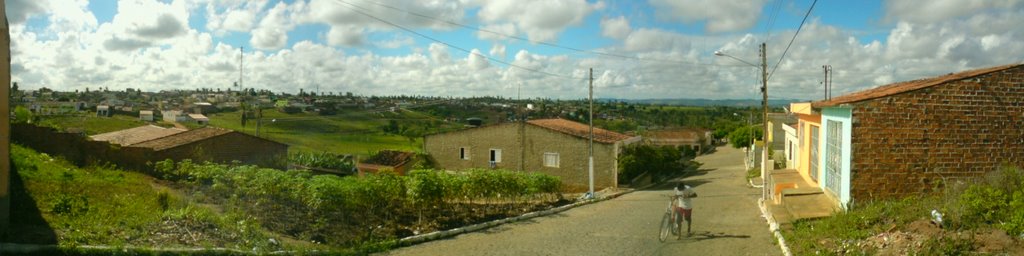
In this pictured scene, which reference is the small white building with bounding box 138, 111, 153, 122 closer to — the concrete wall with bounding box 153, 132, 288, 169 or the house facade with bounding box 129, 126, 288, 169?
the house facade with bounding box 129, 126, 288, 169

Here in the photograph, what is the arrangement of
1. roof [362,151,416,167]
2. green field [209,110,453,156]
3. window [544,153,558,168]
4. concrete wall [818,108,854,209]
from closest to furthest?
concrete wall [818,108,854,209] → window [544,153,558,168] → roof [362,151,416,167] → green field [209,110,453,156]

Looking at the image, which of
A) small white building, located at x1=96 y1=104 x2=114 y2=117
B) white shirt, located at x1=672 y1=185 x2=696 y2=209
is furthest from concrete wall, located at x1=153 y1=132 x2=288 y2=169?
small white building, located at x1=96 y1=104 x2=114 y2=117

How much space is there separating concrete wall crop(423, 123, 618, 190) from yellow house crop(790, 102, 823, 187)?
14.2 m

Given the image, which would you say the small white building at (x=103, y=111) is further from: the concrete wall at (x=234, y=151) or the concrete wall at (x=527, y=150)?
the concrete wall at (x=234, y=151)

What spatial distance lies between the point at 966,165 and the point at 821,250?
12.3 feet

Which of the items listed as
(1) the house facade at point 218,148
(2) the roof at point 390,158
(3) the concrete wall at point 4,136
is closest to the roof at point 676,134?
(2) the roof at point 390,158

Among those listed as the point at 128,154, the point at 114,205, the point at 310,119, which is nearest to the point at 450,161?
the point at 310,119

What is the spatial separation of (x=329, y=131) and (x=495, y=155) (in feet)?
32.2

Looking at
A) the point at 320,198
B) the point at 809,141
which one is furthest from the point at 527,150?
the point at 320,198

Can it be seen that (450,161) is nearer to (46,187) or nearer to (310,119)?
(310,119)

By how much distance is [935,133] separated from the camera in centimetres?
1112

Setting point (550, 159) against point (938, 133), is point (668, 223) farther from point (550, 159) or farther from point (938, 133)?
point (550, 159)

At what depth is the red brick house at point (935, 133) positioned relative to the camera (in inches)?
433

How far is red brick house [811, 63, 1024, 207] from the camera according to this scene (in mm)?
11008
